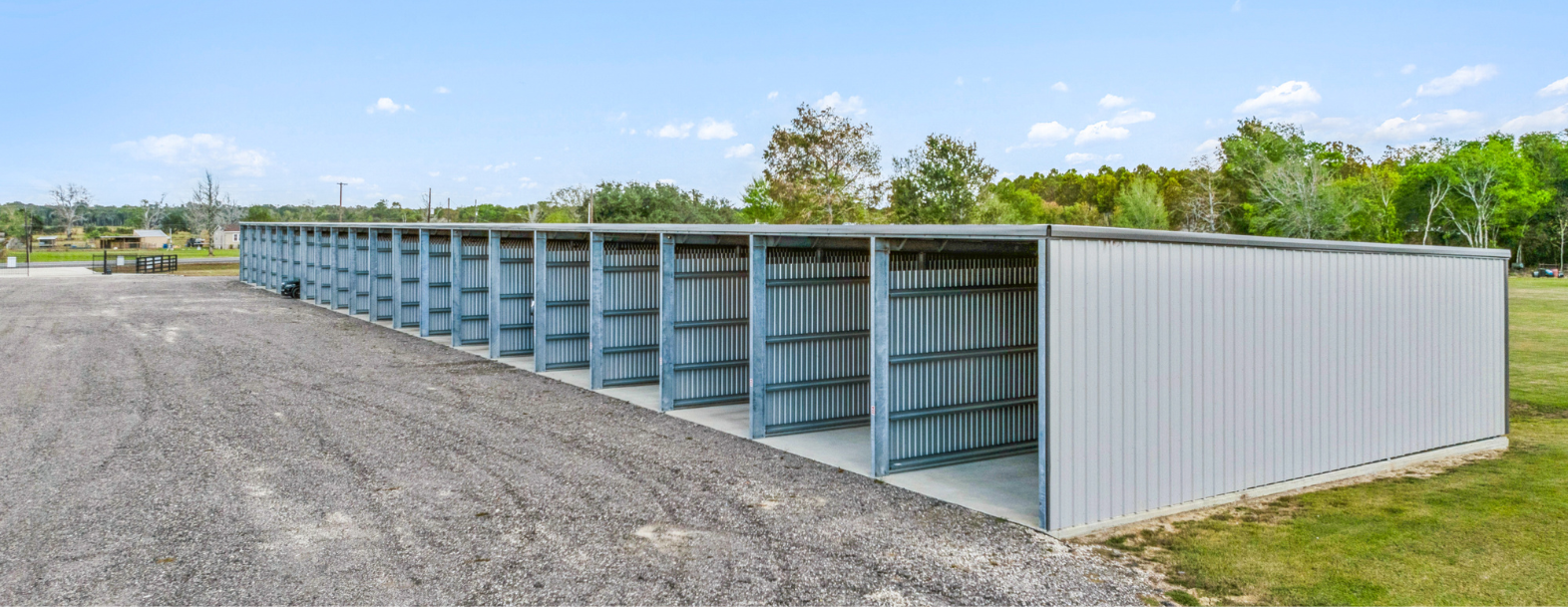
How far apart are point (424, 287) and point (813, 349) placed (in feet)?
42.2

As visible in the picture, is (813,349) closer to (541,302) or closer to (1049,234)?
(1049,234)

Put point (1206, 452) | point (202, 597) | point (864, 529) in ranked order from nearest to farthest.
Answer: point (202, 597) → point (864, 529) → point (1206, 452)

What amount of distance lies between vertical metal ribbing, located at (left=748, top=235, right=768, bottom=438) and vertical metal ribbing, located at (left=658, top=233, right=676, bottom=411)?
2.07 metres

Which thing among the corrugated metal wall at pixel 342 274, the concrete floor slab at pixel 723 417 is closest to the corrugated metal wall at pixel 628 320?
the concrete floor slab at pixel 723 417

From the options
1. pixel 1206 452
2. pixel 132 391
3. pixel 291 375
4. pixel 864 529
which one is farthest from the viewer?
pixel 291 375

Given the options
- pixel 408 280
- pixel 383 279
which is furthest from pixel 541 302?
pixel 383 279

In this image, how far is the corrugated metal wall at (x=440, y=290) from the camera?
71.8 feet

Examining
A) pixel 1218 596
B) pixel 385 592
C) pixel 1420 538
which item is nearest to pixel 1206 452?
pixel 1420 538

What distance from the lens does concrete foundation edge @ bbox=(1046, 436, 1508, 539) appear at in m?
7.84

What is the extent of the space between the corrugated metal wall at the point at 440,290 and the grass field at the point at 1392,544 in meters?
17.9

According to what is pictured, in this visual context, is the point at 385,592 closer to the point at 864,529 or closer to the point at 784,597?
the point at 784,597

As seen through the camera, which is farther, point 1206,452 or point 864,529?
point 1206,452

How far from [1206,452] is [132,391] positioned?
14.3m

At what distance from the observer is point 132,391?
46.2 ft
